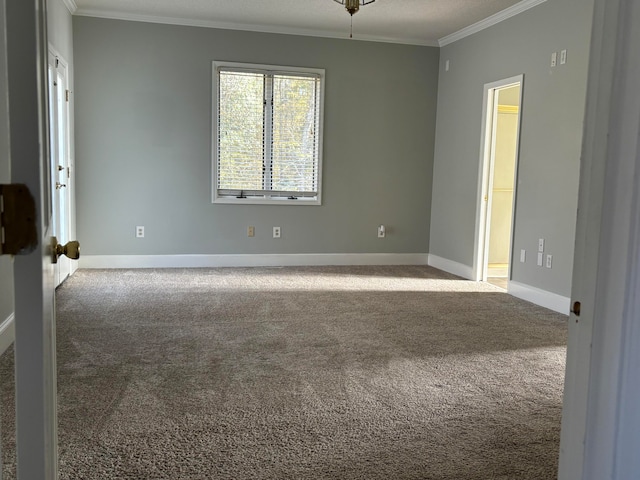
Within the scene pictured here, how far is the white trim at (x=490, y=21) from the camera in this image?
16.3 ft

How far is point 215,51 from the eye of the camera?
5.97 metres

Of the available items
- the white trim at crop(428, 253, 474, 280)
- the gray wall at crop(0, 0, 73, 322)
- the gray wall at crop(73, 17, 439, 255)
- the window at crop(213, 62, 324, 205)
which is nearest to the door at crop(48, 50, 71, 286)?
the gray wall at crop(0, 0, 73, 322)

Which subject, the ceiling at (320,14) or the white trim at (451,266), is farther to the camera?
the white trim at (451,266)

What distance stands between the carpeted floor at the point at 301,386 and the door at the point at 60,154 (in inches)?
22.9

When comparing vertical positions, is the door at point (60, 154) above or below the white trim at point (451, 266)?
above

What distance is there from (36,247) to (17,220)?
4 cm

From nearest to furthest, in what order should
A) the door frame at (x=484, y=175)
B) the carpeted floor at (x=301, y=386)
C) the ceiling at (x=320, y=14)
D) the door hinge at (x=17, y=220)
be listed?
the door hinge at (x=17, y=220)
the carpeted floor at (x=301, y=386)
the ceiling at (x=320, y=14)
the door frame at (x=484, y=175)

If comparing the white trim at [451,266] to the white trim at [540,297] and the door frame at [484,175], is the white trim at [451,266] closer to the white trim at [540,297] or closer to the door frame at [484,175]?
the door frame at [484,175]

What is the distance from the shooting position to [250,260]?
6324 mm

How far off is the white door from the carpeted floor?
1.25 m

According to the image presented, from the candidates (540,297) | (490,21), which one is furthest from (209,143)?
(540,297)

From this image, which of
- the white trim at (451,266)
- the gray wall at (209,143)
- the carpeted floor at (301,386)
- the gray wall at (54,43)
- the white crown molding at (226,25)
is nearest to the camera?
the carpeted floor at (301,386)

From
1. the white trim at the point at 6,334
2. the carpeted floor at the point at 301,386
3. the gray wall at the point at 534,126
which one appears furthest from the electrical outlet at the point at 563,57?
the white trim at the point at 6,334

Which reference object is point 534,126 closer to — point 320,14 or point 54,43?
point 320,14
